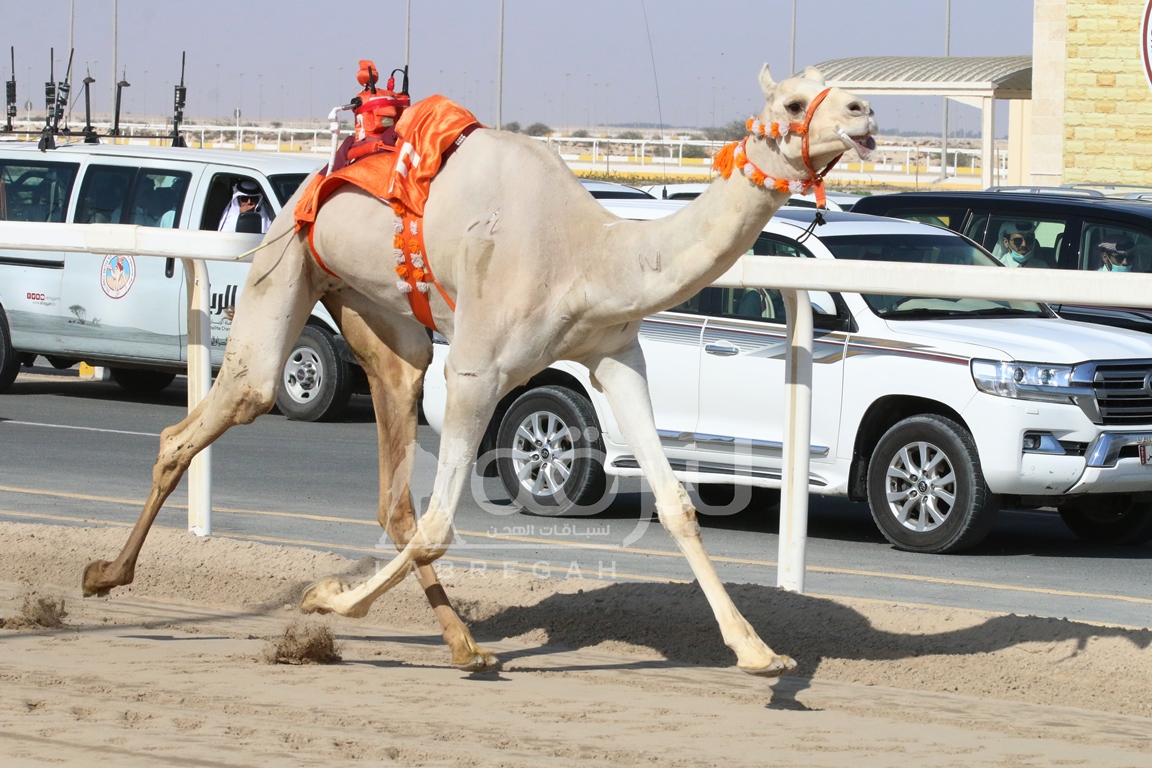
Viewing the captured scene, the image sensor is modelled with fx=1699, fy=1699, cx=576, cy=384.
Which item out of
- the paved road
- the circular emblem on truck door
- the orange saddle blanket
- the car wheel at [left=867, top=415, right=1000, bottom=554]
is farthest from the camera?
the circular emblem on truck door

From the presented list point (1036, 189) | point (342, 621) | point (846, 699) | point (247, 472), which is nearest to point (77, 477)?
point (247, 472)

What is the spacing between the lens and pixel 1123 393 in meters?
9.70

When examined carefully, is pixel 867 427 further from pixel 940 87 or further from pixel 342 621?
pixel 940 87

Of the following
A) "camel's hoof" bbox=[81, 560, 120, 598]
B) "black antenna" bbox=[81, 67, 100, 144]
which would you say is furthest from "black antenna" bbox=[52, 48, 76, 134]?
"camel's hoof" bbox=[81, 560, 120, 598]

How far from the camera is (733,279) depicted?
6559 mm

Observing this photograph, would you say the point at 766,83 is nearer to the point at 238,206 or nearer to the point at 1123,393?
the point at 1123,393

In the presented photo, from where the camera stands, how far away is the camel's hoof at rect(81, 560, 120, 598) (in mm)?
6578

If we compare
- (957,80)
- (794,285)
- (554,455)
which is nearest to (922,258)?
(554,455)

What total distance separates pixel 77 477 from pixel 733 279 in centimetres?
666

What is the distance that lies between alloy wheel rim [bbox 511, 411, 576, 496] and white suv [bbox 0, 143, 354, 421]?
182 inches

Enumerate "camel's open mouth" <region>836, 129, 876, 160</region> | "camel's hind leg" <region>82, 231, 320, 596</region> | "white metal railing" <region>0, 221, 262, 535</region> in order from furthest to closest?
"white metal railing" <region>0, 221, 262, 535</region> → "camel's hind leg" <region>82, 231, 320, 596</region> → "camel's open mouth" <region>836, 129, 876, 160</region>

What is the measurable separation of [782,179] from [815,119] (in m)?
0.21

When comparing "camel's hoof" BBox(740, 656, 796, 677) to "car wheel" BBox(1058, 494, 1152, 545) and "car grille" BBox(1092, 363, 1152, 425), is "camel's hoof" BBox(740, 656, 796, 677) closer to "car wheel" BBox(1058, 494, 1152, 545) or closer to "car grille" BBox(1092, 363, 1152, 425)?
"car grille" BBox(1092, 363, 1152, 425)

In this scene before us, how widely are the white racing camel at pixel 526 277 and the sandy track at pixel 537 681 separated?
338 mm
